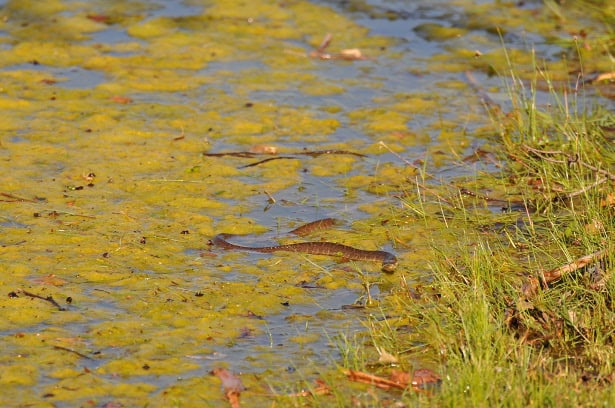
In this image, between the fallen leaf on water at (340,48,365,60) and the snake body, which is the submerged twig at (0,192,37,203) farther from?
the fallen leaf on water at (340,48,365,60)

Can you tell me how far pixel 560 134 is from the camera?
19.4ft

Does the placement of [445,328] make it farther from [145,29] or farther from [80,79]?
[145,29]

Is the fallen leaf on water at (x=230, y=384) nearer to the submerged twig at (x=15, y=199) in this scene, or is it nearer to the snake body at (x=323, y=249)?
the snake body at (x=323, y=249)

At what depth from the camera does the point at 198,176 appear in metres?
5.93

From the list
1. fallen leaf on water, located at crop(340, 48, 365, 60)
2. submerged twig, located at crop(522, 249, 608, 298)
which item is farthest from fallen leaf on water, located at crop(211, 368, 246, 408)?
fallen leaf on water, located at crop(340, 48, 365, 60)

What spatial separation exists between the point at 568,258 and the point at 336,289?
3.14 feet

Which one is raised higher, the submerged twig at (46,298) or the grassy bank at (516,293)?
the grassy bank at (516,293)

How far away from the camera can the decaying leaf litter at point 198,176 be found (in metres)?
3.96

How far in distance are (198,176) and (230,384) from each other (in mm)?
2367

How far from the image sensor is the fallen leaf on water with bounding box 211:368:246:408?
3.61 metres

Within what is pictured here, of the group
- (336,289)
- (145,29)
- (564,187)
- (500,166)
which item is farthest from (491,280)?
(145,29)

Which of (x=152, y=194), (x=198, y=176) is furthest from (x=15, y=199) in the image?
(x=198, y=176)

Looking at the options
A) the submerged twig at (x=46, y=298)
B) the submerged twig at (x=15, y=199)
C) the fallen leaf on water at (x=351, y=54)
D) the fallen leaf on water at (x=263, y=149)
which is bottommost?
the fallen leaf on water at (x=351, y=54)

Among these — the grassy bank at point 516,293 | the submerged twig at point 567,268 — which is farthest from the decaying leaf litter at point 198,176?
the submerged twig at point 567,268
